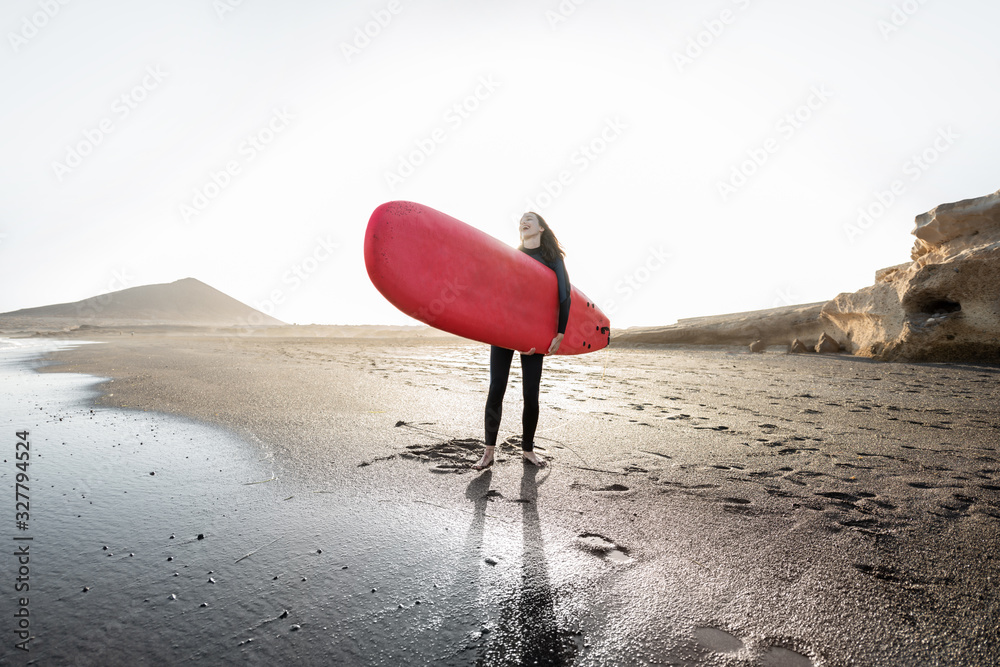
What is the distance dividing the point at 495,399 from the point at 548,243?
127 centimetres

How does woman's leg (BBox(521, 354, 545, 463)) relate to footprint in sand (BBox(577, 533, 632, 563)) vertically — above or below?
above

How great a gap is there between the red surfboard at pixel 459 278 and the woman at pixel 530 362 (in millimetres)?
82

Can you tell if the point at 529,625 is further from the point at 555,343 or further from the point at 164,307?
the point at 164,307

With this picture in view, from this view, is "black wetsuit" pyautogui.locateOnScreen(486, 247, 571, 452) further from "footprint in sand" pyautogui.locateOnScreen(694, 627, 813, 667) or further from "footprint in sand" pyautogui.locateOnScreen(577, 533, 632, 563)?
"footprint in sand" pyautogui.locateOnScreen(694, 627, 813, 667)

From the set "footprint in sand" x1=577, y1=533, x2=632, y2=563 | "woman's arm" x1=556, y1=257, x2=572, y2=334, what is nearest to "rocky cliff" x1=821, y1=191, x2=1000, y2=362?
"woman's arm" x1=556, y1=257, x2=572, y2=334

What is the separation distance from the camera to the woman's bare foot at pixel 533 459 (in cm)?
328

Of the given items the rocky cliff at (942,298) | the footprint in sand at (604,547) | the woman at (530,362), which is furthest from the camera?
the rocky cliff at (942,298)

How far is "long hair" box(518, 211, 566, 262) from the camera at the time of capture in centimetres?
362

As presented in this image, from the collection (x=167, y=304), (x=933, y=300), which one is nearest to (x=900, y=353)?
(x=933, y=300)

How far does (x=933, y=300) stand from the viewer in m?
8.66

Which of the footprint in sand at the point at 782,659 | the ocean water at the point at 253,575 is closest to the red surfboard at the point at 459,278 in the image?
the ocean water at the point at 253,575

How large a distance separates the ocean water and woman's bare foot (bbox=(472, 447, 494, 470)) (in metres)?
0.24

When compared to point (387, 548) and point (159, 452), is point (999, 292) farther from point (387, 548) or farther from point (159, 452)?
point (159, 452)

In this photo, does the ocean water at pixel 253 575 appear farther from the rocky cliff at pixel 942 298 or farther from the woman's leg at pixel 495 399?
the rocky cliff at pixel 942 298
